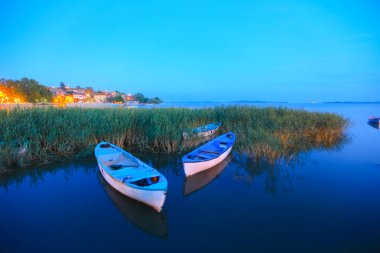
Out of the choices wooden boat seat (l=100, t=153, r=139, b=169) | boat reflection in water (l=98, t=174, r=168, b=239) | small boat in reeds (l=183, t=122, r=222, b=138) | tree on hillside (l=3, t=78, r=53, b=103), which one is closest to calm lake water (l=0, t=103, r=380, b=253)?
boat reflection in water (l=98, t=174, r=168, b=239)

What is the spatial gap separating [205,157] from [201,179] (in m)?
0.80

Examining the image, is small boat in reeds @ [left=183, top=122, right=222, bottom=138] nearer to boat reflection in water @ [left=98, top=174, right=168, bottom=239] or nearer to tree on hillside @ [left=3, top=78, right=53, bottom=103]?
boat reflection in water @ [left=98, top=174, right=168, bottom=239]

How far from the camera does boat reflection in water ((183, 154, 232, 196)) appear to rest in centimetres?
552

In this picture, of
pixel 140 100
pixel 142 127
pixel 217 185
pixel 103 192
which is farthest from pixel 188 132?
pixel 140 100

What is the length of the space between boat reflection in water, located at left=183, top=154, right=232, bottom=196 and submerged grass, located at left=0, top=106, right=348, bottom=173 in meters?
1.62

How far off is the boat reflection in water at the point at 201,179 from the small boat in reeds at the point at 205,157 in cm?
24

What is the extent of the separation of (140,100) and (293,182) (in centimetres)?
10514

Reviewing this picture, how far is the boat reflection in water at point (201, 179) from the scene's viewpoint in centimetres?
552

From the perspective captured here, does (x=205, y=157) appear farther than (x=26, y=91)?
No

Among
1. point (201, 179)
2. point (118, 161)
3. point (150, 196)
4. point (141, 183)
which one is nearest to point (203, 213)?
point (150, 196)

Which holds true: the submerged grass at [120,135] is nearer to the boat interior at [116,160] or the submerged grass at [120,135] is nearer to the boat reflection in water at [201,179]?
the boat reflection in water at [201,179]

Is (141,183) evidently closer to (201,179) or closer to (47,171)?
(201,179)

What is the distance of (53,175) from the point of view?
629 centimetres

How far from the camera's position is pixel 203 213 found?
14.2ft
